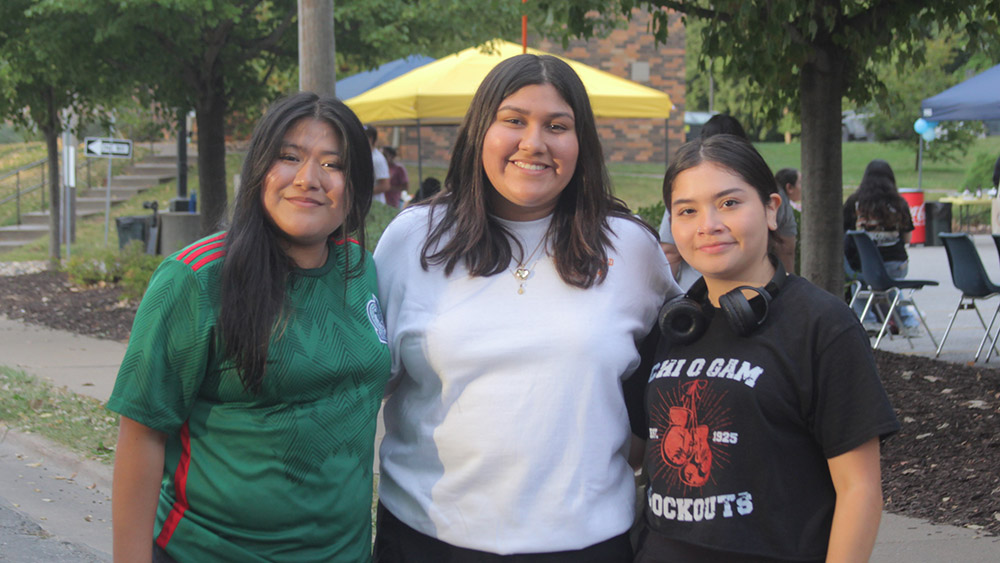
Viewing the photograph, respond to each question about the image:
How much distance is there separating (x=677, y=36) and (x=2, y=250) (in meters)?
20.7

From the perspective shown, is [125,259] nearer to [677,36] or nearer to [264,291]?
[264,291]

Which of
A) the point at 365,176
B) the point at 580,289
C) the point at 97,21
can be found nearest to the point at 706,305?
the point at 580,289

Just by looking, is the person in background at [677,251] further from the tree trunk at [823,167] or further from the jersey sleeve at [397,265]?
the jersey sleeve at [397,265]

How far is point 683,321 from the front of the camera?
83.4 inches

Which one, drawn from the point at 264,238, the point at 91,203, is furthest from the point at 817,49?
the point at 91,203

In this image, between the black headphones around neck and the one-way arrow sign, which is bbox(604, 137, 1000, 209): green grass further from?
the black headphones around neck

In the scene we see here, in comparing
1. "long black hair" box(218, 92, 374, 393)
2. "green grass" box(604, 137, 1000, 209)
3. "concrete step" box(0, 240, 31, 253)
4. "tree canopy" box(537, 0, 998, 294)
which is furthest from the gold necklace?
"concrete step" box(0, 240, 31, 253)

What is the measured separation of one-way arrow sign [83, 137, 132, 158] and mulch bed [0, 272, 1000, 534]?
13.0 m

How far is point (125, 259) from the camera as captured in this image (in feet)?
47.6

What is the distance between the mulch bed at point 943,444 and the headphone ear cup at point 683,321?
315cm

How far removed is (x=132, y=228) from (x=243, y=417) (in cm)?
1814

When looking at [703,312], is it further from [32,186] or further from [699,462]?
[32,186]

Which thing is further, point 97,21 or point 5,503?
point 97,21

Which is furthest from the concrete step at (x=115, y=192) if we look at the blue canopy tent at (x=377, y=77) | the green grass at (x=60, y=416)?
the green grass at (x=60, y=416)
